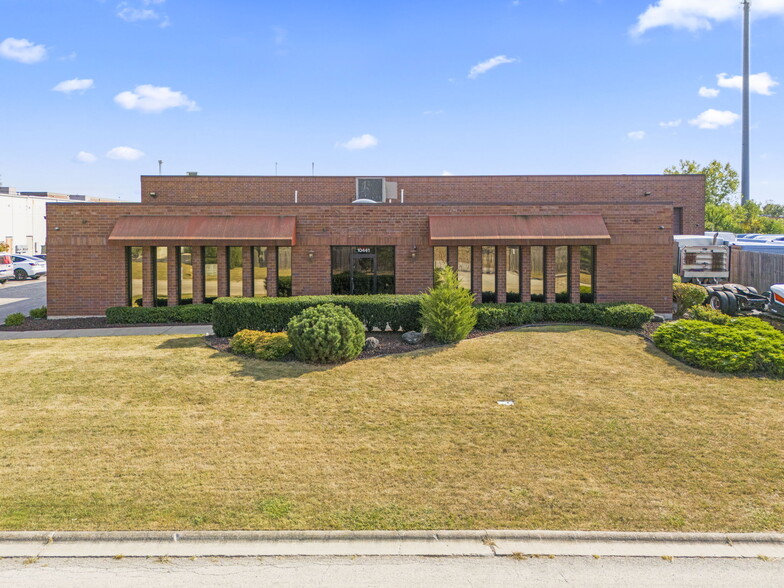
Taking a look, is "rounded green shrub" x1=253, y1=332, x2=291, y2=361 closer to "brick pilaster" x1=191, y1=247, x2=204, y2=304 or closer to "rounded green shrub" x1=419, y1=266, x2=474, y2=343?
"rounded green shrub" x1=419, y1=266, x2=474, y2=343

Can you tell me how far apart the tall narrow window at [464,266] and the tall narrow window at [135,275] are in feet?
34.6

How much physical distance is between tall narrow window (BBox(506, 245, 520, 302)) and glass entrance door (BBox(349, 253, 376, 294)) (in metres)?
4.47

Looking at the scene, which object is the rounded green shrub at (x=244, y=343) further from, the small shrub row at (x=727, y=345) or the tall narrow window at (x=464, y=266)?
the small shrub row at (x=727, y=345)

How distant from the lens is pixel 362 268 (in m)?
19.8

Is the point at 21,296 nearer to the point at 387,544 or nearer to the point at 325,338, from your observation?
the point at 325,338

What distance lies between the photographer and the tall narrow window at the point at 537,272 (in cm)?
1959

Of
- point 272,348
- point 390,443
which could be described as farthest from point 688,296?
point 390,443

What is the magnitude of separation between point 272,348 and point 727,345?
1015 cm

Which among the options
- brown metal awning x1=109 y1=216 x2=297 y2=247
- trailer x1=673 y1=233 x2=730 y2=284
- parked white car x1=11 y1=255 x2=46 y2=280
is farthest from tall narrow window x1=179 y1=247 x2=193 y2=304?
parked white car x1=11 y1=255 x2=46 y2=280

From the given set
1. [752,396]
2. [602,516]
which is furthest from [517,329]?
[602,516]

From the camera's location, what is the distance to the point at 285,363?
42.8ft

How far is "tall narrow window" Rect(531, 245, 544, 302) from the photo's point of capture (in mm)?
19594

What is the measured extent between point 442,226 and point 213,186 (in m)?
14.6

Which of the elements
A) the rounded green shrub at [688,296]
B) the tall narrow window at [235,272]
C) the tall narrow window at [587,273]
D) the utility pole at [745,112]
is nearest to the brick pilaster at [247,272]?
the tall narrow window at [235,272]
